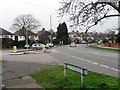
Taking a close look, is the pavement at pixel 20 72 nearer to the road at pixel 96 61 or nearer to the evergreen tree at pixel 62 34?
A: the road at pixel 96 61

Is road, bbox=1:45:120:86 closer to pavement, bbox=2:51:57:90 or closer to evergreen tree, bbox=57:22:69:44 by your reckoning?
pavement, bbox=2:51:57:90

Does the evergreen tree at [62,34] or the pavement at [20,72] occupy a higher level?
the evergreen tree at [62,34]

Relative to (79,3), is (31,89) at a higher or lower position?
lower

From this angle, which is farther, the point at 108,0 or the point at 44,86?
the point at 44,86

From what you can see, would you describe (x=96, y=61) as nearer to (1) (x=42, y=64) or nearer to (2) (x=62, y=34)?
(1) (x=42, y=64)

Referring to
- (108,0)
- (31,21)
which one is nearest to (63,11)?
(108,0)

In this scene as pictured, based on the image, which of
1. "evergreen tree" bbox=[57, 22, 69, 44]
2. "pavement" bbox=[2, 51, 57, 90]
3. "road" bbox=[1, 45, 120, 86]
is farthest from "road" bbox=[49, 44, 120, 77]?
"evergreen tree" bbox=[57, 22, 69, 44]

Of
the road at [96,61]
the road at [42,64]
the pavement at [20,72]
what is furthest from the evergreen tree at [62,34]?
the pavement at [20,72]

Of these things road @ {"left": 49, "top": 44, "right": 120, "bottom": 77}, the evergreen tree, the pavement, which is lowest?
road @ {"left": 49, "top": 44, "right": 120, "bottom": 77}

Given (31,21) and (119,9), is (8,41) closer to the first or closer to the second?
(31,21)

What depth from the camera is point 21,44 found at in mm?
82062

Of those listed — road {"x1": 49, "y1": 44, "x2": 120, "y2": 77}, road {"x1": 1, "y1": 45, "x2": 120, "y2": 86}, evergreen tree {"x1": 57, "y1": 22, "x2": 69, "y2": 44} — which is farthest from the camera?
evergreen tree {"x1": 57, "y1": 22, "x2": 69, "y2": 44}

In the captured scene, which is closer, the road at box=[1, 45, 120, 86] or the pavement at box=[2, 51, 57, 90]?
the pavement at box=[2, 51, 57, 90]

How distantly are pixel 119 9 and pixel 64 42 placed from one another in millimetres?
118703
